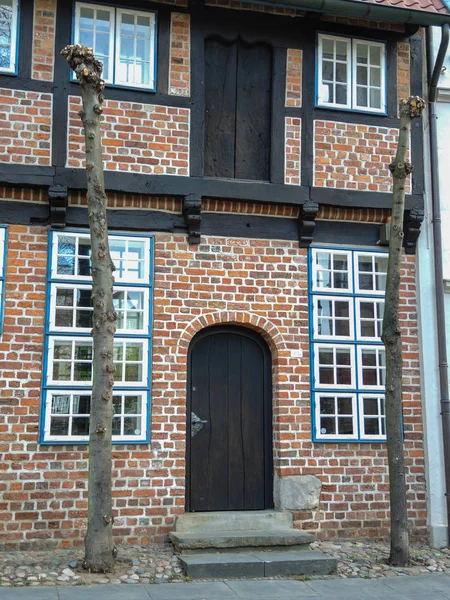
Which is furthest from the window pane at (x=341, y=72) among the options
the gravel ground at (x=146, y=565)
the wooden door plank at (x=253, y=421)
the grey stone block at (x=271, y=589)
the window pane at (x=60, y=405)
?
the grey stone block at (x=271, y=589)

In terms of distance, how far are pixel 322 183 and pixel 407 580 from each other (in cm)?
470

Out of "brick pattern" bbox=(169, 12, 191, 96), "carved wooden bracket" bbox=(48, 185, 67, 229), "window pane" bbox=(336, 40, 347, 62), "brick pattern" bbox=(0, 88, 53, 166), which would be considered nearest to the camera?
"carved wooden bracket" bbox=(48, 185, 67, 229)

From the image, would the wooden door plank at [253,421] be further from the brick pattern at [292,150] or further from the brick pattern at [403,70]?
the brick pattern at [403,70]

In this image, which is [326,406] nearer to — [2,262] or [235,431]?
[235,431]

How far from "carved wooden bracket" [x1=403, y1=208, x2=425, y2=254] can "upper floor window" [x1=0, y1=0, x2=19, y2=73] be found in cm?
509

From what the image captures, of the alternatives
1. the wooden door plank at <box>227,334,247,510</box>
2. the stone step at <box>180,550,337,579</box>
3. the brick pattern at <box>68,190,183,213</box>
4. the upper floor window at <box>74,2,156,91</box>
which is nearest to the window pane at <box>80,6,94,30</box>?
the upper floor window at <box>74,2,156,91</box>

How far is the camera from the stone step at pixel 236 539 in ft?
25.8

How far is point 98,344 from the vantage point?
718cm

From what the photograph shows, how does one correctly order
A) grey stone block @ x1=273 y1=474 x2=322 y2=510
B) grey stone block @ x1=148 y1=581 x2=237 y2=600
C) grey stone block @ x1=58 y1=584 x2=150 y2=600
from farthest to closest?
A: grey stone block @ x1=273 y1=474 x2=322 y2=510 → grey stone block @ x1=148 y1=581 x2=237 y2=600 → grey stone block @ x1=58 y1=584 x2=150 y2=600

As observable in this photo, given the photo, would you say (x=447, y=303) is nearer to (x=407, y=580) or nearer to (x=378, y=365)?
(x=378, y=365)

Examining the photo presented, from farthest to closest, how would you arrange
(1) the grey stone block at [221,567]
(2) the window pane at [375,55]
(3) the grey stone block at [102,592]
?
(2) the window pane at [375,55], (1) the grey stone block at [221,567], (3) the grey stone block at [102,592]

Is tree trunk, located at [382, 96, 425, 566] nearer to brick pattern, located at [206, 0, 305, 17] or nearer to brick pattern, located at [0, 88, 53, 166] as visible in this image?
brick pattern, located at [206, 0, 305, 17]

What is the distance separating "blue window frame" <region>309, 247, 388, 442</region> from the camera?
919 centimetres

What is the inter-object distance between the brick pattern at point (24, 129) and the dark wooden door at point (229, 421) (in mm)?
2834
